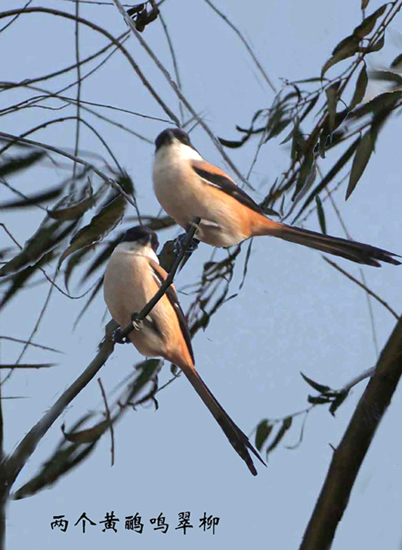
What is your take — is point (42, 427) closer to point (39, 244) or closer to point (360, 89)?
point (39, 244)

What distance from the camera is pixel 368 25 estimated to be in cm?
160

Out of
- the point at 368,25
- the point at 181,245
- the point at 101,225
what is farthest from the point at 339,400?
the point at 368,25

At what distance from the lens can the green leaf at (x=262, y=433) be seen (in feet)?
5.66

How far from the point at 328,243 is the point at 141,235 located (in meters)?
0.42

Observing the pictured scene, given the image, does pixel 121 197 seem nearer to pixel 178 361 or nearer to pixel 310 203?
pixel 310 203

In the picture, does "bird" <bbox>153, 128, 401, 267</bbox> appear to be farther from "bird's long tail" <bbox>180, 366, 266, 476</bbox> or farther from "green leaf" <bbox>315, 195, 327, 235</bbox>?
"bird's long tail" <bbox>180, 366, 266, 476</bbox>

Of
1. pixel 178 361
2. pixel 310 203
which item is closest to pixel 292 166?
pixel 310 203

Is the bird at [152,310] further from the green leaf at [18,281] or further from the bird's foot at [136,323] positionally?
the green leaf at [18,281]

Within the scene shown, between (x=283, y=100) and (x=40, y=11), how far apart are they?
18.6 inches

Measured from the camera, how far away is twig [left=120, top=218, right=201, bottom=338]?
4.25 ft

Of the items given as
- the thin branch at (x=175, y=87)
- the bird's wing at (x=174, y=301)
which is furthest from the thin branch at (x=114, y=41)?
the bird's wing at (x=174, y=301)

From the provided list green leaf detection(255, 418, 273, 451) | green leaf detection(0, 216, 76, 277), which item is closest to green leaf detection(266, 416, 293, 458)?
green leaf detection(255, 418, 273, 451)

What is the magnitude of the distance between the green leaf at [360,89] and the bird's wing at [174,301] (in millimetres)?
528

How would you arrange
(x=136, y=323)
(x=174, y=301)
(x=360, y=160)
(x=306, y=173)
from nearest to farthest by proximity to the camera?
(x=360, y=160)
(x=306, y=173)
(x=136, y=323)
(x=174, y=301)
